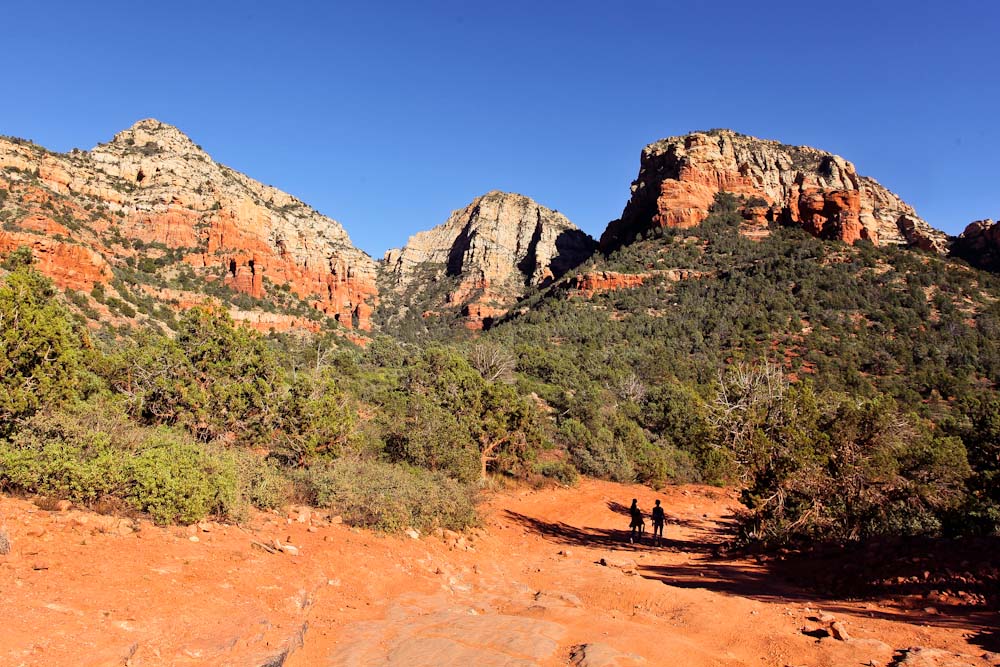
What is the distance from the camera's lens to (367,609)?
6.42m

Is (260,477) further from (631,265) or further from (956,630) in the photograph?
(631,265)

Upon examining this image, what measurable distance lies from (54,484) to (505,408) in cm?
1345

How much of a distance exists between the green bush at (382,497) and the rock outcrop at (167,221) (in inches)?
1509

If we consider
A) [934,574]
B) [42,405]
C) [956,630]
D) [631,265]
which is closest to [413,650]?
[956,630]

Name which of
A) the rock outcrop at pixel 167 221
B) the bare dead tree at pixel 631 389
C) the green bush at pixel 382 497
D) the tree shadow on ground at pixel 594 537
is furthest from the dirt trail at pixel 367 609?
the rock outcrop at pixel 167 221

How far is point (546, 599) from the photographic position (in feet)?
24.8

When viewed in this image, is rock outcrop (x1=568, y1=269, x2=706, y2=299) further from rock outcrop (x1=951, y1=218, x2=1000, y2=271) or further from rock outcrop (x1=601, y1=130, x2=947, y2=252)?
rock outcrop (x1=951, y1=218, x2=1000, y2=271)

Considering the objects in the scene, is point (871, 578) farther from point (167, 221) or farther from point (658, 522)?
point (167, 221)

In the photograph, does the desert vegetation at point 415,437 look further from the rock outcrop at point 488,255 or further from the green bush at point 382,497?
the rock outcrop at point 488,255

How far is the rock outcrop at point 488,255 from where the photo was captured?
98.7 meters

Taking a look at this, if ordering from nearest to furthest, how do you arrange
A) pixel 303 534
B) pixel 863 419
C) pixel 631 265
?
pixel 303 534
pixel 863 419
pixel 631 265

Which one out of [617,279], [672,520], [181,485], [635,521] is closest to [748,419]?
[635,521]

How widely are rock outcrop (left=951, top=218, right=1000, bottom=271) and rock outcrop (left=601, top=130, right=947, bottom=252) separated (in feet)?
6.46

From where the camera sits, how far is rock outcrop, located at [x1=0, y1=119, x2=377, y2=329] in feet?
149
